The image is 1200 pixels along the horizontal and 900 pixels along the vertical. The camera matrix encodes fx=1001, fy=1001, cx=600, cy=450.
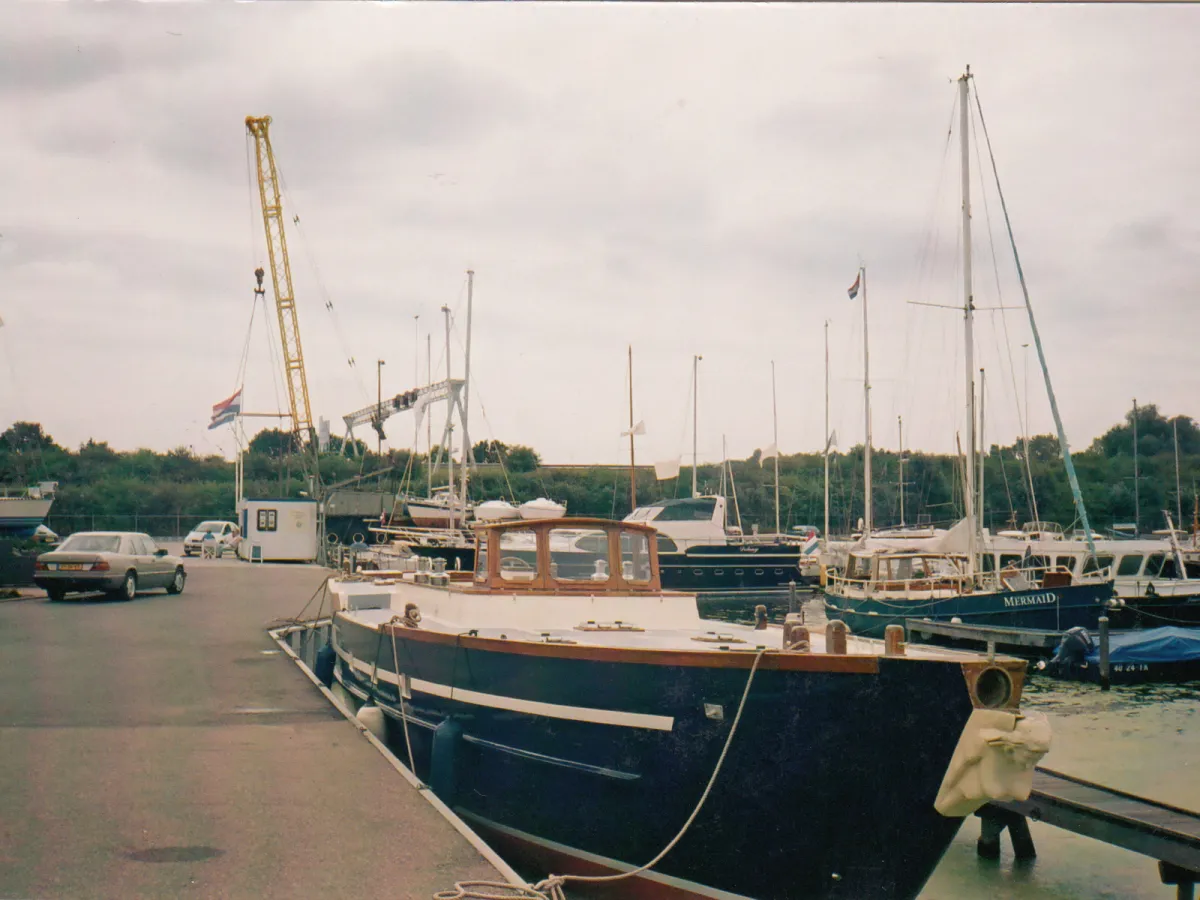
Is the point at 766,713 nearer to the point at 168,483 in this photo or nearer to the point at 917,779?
the point at 917,779

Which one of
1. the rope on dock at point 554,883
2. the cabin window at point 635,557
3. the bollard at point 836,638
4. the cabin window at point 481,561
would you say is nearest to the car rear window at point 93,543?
the cabin window at point 481,561

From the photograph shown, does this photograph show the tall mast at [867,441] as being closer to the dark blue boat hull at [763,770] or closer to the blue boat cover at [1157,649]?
the blue boat cover at [1157,649]

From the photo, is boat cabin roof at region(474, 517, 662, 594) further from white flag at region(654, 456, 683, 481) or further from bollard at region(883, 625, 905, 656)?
white flag at region(654, 456, 683, 481)

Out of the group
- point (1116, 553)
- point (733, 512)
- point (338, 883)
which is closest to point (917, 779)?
point (338, 883)

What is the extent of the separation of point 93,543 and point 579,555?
15.9 meters

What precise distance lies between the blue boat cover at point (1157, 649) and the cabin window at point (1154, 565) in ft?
35.7

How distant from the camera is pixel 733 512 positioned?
75.6m

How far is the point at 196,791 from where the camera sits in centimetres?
752

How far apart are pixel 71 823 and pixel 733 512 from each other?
231 ft

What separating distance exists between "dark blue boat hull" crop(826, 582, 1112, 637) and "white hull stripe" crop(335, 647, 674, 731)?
18.5 meters

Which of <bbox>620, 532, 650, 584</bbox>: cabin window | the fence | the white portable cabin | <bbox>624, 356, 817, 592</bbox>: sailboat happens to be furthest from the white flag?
<bbox>620, 532, 650, 584</bbox>: cabin window

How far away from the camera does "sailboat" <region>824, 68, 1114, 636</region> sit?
24.4 meters

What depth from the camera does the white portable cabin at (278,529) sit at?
39656mm

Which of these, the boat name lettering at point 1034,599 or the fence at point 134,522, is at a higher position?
the fence at point 134,522
